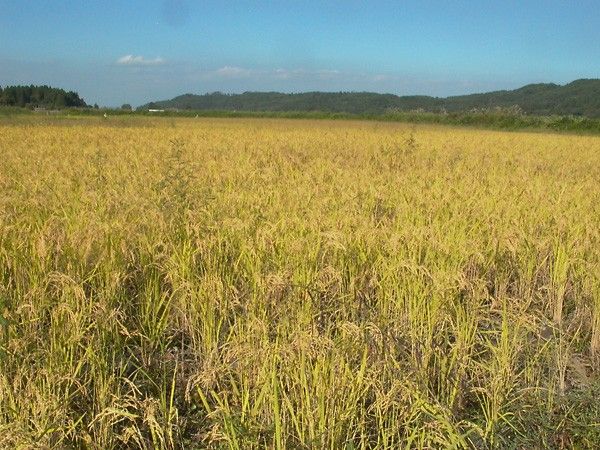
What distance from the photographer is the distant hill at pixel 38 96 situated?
300ft

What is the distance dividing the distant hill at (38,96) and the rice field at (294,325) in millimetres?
95116

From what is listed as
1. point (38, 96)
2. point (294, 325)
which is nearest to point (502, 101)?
point (38, 96)

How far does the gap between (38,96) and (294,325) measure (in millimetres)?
109658

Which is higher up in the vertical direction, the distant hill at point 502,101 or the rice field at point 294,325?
the distant hill at point 502,101

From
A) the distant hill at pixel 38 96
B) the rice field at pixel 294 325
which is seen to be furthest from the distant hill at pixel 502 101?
the rice field at pixel 294 325

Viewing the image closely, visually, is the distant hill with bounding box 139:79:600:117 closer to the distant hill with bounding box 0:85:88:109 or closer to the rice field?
the distant hill with bounding box 0:85:88:109

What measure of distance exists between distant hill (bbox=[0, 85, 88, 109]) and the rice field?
9512 centimetres

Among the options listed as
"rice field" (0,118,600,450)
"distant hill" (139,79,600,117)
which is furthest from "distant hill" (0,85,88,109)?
"rice field" (0,118,600,450)

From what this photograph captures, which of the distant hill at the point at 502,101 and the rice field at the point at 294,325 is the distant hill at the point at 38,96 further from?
the rice field at the point at 294,325

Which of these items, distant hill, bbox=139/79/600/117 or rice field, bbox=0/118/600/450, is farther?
distant hill, bbox=139/79/600/117

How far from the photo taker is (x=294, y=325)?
2.62 m

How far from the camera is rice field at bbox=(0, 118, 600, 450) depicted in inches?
82.7

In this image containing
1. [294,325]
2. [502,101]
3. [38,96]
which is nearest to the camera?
[294,325]

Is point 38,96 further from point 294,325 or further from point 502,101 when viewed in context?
point 502,101
